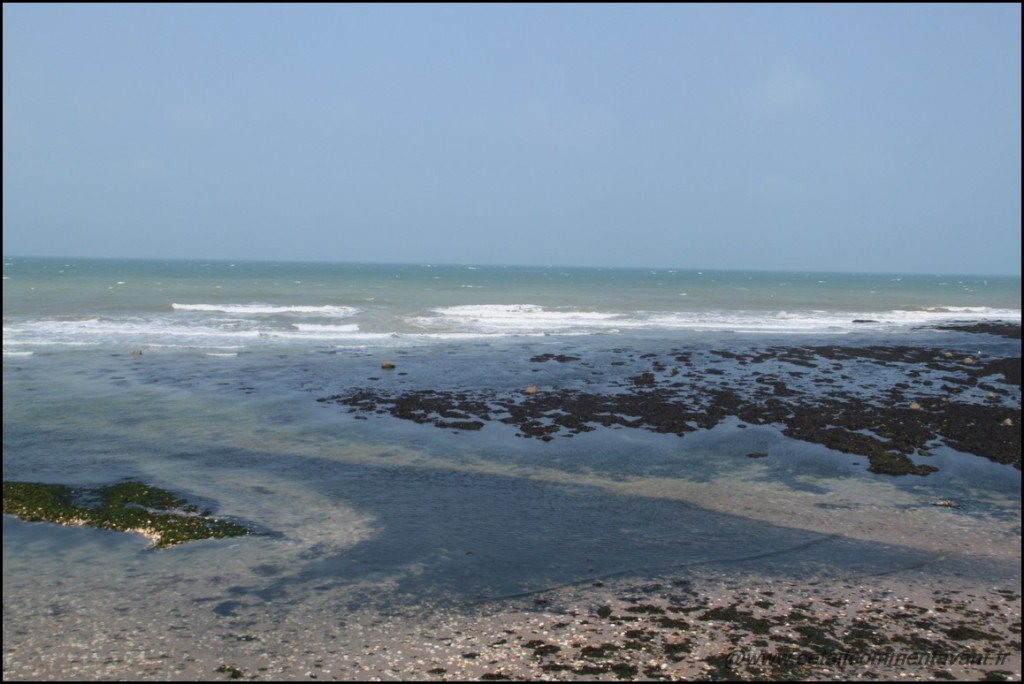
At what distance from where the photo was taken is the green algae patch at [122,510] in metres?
11.2

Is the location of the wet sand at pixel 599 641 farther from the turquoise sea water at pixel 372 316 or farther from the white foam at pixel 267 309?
the white foam at pixel 267 309

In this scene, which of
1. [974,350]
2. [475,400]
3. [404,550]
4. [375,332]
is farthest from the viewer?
[375,332]

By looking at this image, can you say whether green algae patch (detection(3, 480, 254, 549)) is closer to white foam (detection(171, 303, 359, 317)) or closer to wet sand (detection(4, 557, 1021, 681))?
wet sand (detection(4, 557, 1021, 681))

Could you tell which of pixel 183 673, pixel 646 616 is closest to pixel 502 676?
pixel 646 616

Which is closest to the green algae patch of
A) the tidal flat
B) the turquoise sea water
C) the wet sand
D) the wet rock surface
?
the tidal flat

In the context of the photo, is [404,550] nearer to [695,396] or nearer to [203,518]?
[203,518]

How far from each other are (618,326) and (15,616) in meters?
40.3

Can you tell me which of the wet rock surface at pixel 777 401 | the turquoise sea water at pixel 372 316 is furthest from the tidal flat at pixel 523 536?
the turquoise sea water at pixel 372 316

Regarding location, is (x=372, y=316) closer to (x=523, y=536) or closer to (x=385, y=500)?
(x=385, y=500)

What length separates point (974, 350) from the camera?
117ft

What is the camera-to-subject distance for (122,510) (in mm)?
11938

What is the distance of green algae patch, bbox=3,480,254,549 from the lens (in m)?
11.2

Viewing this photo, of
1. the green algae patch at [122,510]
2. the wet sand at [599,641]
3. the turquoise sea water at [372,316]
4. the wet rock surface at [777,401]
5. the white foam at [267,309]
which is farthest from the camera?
the white foam at [267,309]

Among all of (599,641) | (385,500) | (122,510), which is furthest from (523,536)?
(122,510)
